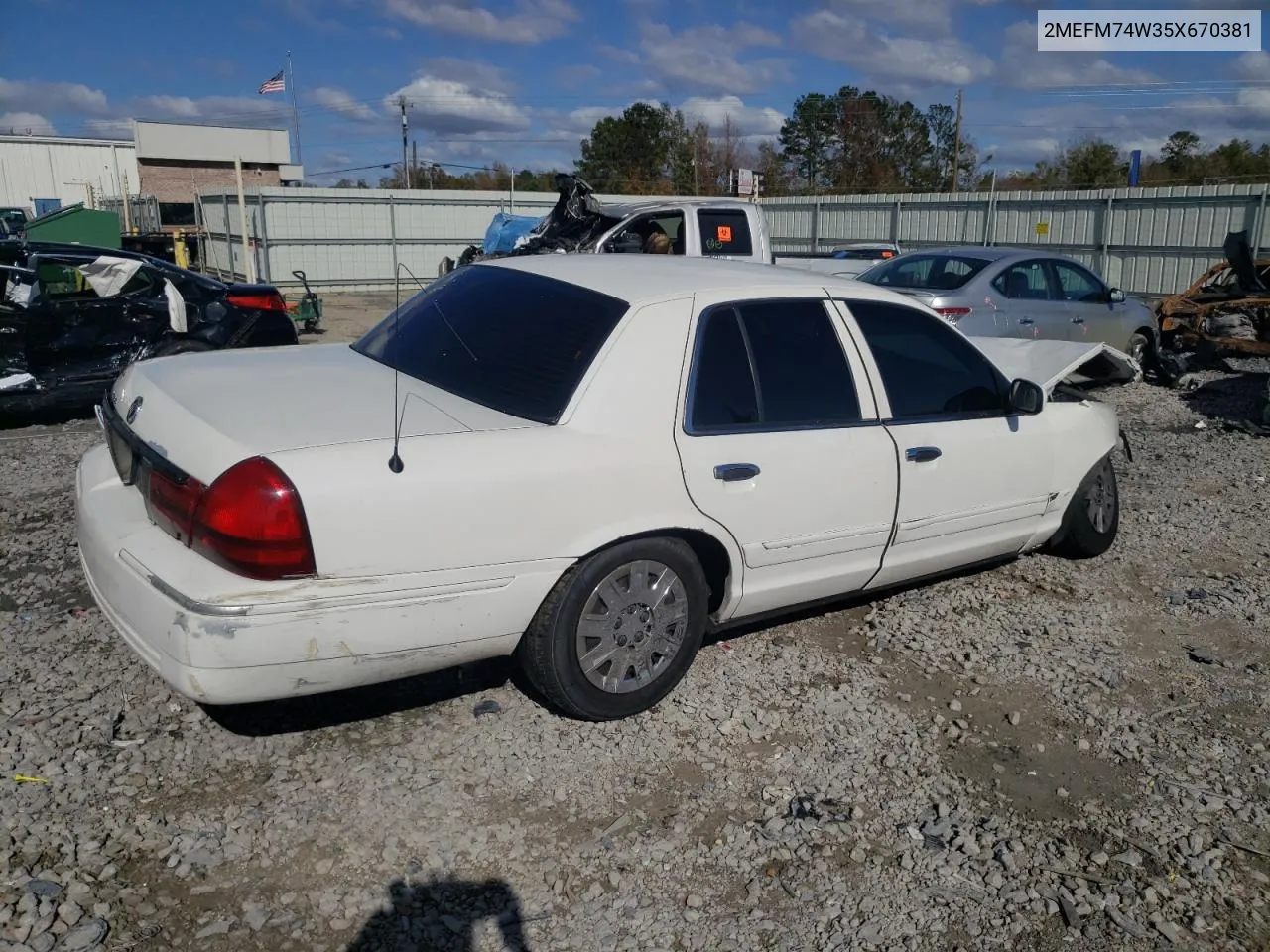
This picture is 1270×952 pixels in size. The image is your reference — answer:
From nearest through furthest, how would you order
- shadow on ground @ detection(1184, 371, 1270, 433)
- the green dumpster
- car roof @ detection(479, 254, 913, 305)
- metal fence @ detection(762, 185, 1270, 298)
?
1. car roof @ detection(479, 254, 913, 305)
2. shadow on ground @ detection(1184, 371, 1270, 433)
3. metal fence @ detection(762, 185, 1270, 298)
4. the green dumpster

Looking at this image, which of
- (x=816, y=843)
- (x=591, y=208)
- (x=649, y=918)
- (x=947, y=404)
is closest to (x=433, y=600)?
(x=649, y=918)

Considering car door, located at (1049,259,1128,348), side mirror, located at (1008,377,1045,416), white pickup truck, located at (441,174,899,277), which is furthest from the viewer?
white pickup truck, located at (441,174,899,277)

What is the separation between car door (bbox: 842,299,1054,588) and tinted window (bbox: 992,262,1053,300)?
19.2 ft

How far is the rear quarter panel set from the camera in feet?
9.80

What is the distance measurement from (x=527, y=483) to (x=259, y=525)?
803 mm

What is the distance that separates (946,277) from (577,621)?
8108 mm

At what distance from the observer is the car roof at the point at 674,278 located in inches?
152

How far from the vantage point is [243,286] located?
372 inches

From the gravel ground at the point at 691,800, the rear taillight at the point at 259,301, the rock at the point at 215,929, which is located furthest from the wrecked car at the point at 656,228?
the rock at the point at 215,929

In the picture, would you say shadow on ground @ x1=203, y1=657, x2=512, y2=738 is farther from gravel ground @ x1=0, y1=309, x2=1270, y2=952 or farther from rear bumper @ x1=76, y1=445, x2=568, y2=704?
rear bumper @ x1=76, y1=445, x2=568, y2=704

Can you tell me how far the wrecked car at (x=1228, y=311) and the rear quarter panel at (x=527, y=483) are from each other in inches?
458

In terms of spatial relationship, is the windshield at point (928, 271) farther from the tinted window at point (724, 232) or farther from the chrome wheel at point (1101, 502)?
the chrome wheel at point (1101, 502)

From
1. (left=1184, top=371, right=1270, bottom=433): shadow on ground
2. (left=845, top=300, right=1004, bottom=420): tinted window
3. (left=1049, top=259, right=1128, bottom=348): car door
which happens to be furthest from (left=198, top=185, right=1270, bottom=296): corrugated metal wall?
(left=845, top=300, right=1004, bottom=420): tinted window

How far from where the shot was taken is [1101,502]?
18.0 ft
